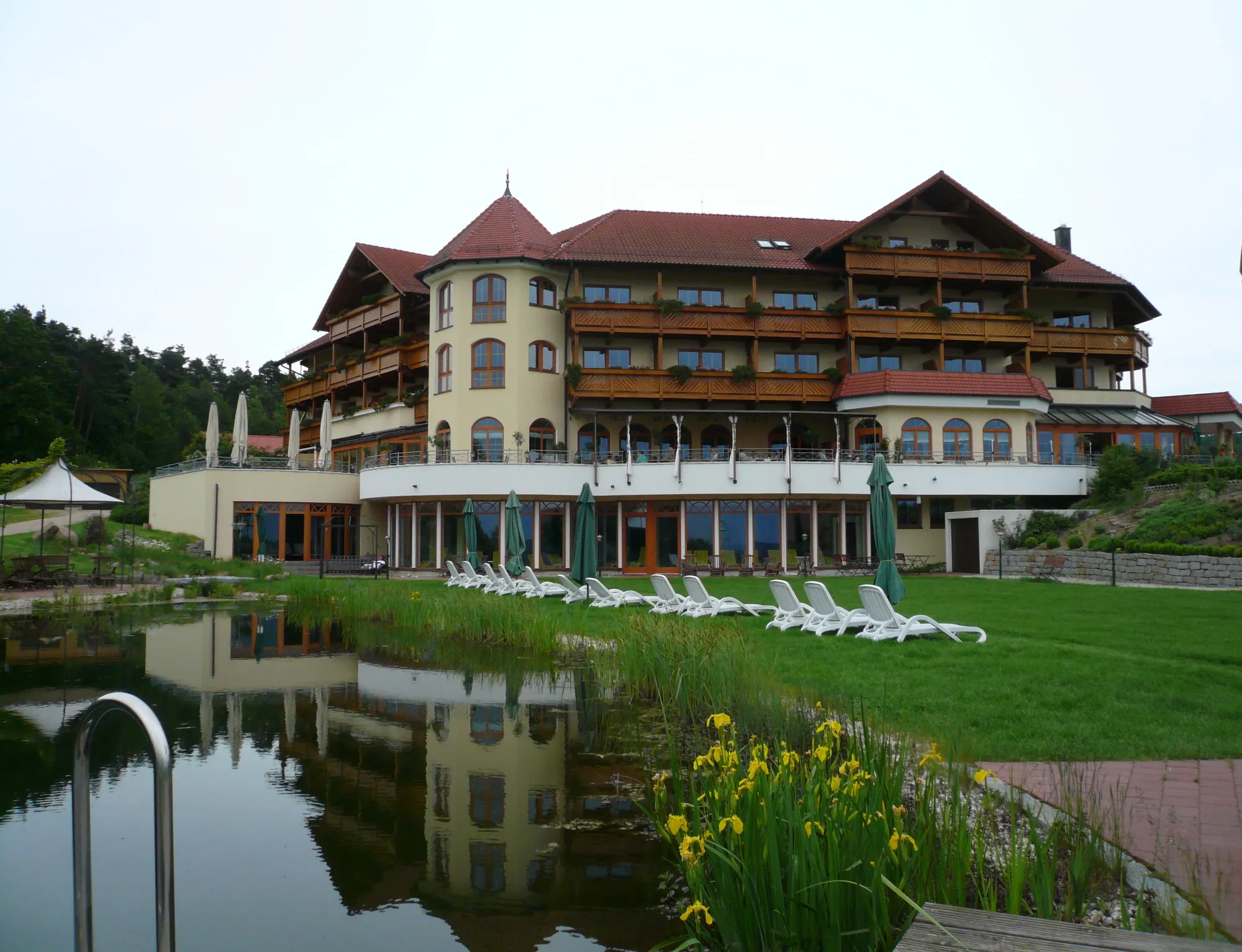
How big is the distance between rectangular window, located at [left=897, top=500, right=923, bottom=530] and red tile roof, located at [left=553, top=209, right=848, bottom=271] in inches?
392

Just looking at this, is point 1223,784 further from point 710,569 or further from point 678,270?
point 678,270

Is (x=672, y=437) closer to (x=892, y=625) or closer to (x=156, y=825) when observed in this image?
(x=892, y=625)

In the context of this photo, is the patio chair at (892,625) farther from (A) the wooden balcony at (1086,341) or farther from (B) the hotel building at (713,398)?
(A) the wooden balcony at (1086,341)

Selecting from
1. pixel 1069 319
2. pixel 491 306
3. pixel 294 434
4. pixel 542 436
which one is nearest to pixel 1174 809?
pixel 542 436

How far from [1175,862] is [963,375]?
32.4 m

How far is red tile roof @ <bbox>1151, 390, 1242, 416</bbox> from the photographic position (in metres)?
40.6

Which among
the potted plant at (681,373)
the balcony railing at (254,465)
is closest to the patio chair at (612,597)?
the potted plant at (681,373)

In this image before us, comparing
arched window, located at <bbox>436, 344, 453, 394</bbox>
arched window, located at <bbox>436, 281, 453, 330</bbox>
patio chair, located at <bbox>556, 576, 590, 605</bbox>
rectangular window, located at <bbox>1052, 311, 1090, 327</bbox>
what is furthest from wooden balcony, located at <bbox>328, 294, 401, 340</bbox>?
rectangular window, located at <bbox>1052, 311, 1090, 327</bbox>

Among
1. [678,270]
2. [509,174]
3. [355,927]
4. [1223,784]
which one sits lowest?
[355,927]

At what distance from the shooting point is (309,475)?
1403 inches

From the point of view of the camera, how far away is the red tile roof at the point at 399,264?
3962cm

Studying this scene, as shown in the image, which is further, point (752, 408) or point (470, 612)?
point (752, 408)

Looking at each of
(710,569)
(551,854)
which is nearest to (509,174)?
(710,569)

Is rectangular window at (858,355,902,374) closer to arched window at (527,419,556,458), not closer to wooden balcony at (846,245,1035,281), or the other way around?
wooden balcony at (846,245,1035,281)
